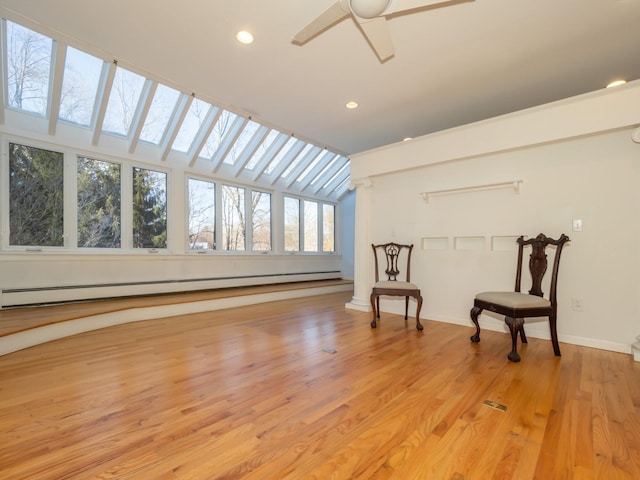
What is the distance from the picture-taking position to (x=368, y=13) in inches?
75.5

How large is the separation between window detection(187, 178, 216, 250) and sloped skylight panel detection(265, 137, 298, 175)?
1.32 m

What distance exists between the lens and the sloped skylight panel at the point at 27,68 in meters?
3.22

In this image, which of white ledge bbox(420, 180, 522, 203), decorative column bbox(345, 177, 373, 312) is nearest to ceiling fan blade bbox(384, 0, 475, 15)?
white ledge bbox(420, 180, 522, 203)

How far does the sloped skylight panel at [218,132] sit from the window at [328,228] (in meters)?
3.41

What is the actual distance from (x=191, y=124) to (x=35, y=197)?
7.73 feet

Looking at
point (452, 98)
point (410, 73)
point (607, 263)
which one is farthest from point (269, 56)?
point (607, 263)

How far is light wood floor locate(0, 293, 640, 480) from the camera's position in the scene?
125cm

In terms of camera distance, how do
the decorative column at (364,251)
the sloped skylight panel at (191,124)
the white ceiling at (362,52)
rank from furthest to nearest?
the sloped skylight panel at (191,124), the decorative column at (364,251), the white ceiling at (362,52)

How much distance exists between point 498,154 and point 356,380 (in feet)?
9.69

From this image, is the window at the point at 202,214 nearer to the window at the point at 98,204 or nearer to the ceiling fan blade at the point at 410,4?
the window at the point at 98,204

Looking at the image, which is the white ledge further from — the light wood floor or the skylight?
the skylight

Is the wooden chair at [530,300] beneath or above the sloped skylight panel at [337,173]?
beneath

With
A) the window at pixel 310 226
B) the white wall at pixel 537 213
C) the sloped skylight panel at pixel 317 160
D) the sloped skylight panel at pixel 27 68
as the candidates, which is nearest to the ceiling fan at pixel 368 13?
the white wall at pixel 537 213

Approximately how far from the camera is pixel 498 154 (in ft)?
Answer: 11.0
